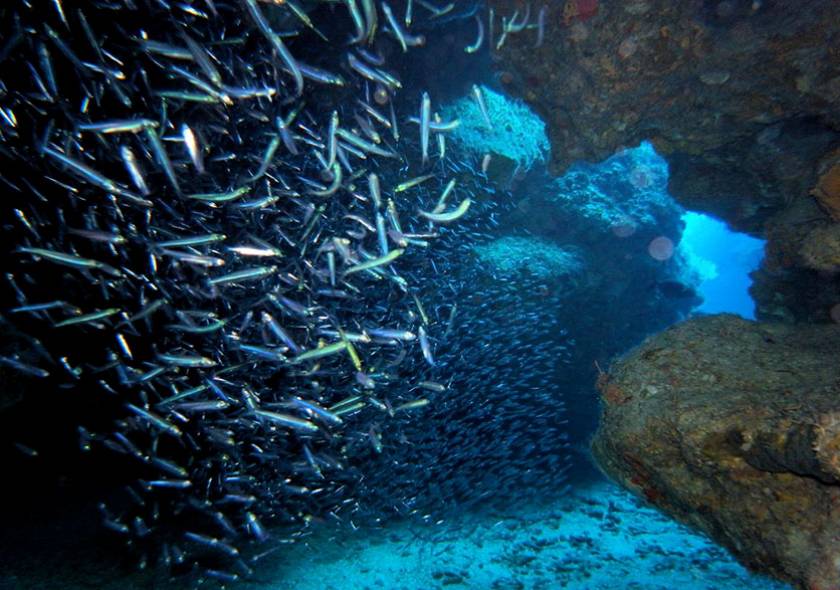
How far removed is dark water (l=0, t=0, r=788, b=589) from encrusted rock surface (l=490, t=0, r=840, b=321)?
3.79ft

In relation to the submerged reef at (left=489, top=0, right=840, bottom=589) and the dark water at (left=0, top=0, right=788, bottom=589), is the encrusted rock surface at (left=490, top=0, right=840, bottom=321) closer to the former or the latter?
the submerged reef at (left=489, top=0, right=840, bottom=589)

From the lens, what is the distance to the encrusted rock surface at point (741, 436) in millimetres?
3760

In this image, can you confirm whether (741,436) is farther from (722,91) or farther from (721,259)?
(721,259)

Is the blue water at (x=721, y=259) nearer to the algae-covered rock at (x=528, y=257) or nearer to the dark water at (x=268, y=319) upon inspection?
the algae-covered rock at (x=528, y=257)

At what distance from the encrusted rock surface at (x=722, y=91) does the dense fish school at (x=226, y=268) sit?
3.11 ft

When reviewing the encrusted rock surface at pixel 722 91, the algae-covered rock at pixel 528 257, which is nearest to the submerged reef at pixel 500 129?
the algae-covered rock at pixel 528 257

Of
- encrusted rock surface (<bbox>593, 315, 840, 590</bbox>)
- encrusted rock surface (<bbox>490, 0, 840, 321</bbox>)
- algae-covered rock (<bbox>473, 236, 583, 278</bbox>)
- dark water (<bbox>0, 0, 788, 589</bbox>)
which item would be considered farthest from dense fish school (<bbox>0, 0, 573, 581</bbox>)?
algae-covered rock (<bbox>473, 236, 583, 278</bbox>)

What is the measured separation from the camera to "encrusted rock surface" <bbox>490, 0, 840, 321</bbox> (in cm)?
612

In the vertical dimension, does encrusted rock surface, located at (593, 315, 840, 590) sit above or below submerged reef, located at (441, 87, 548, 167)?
below

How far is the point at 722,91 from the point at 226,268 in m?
8.06

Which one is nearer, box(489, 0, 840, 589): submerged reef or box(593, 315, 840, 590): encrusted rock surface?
box(593, 315, 840, 590): encrusted rock surface

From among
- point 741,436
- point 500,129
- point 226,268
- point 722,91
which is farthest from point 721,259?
point 226,268

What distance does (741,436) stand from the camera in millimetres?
4059

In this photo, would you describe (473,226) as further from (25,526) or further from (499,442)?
(25,526)
